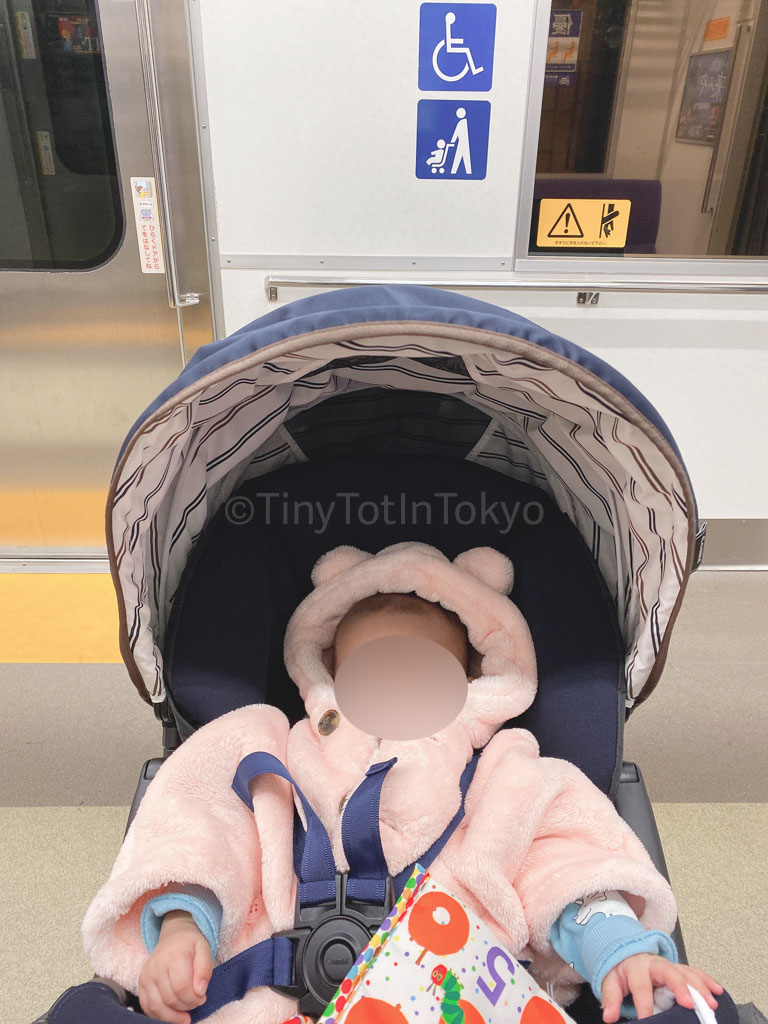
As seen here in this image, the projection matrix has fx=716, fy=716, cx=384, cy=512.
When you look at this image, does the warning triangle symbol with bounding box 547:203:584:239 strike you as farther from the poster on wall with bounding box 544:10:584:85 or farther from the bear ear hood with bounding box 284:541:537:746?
the bear ear hood with bounding box 284:541:537:746

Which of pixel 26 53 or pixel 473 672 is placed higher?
pixel 26 53

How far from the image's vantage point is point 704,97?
1.79 metres

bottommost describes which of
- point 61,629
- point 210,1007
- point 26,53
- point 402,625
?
point 61,629

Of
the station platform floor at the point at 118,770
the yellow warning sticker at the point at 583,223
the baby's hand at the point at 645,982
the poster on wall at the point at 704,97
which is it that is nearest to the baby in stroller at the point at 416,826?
the baby's hand at the point at 645,982

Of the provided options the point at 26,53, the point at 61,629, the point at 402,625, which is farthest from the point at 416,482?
the point at 26,53

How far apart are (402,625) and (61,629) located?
145 cm

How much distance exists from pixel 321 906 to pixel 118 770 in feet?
3.18

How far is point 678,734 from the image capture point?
1714 mm

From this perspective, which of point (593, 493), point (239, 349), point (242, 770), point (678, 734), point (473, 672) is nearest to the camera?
point (239, 349)

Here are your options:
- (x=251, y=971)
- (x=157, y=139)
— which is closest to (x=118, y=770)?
(x=251, y=971)

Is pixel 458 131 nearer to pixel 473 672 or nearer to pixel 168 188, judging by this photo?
pixel 168 188

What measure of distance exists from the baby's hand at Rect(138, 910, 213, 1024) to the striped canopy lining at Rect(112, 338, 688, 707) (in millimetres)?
291

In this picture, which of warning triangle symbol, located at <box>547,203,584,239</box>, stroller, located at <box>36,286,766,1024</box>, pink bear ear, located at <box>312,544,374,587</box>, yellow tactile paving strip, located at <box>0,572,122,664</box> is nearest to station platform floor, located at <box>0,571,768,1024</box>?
yellow tactile paving strip, located at <box>0,572,122,664</box>

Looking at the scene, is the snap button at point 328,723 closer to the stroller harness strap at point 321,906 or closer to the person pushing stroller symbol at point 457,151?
the stroller harness strap at point 321,906
